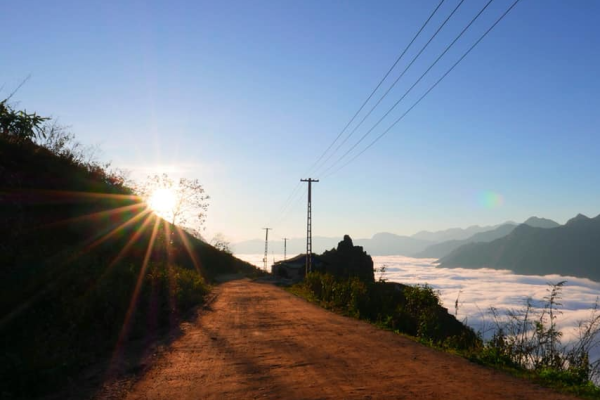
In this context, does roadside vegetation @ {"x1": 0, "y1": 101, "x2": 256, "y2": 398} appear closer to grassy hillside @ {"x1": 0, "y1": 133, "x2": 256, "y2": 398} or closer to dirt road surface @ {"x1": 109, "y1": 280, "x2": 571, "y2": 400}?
grassy hillside @ {"x1": 0, "y1": 133, "x2": 256, "y2": 398}

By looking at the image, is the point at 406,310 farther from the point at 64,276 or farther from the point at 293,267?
the point at 293,267

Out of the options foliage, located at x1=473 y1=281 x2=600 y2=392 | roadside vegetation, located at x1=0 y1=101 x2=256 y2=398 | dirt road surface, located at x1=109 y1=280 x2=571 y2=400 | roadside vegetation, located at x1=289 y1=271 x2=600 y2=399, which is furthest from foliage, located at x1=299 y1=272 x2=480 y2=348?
roadside vegetation, located at x1=0 y1=101 x2=256 y2=398

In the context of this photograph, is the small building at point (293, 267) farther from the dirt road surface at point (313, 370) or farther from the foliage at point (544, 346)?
the foliage at point (544, 346)

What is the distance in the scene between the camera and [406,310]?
14.8m

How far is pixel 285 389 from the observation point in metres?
5.94

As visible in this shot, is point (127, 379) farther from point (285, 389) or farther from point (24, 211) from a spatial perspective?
point (24, 211)

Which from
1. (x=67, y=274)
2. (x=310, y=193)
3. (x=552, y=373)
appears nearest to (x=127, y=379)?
(x=67, y=274)

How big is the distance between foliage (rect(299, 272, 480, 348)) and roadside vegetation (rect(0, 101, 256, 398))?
24.0ft

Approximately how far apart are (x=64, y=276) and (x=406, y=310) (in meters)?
11.5

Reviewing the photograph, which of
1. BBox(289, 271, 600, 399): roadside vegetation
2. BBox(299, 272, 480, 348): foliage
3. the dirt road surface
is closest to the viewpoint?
the dirt road surface

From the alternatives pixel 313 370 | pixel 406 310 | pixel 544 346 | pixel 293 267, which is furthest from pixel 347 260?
pixel 313 370

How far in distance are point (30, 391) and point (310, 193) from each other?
3642cm

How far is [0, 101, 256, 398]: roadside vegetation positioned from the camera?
22.7 feet

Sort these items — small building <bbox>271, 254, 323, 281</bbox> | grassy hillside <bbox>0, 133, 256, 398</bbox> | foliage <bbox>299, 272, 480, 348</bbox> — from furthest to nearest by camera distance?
small building <bbox>271, 254, 323, 281</bbox>, foliage <bbox>299, 272, 480, 348</bbox>, grassy hillside <bbox>0, 133, 256, 398</bbox>
